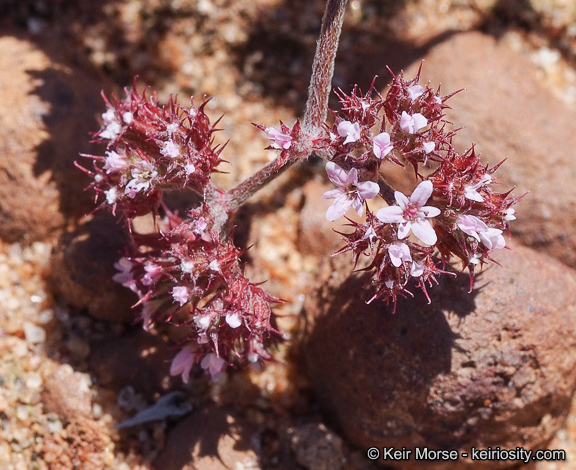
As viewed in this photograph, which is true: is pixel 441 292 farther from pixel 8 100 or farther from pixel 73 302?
pixel 8 100

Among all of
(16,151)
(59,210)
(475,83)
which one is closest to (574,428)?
(475,83)

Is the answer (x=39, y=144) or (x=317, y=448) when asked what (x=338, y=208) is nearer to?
(x=317, y=448)

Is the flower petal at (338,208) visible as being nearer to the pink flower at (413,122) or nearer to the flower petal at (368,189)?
the flower petal at (368,189)

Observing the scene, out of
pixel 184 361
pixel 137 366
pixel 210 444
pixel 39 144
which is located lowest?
pixel 210 444

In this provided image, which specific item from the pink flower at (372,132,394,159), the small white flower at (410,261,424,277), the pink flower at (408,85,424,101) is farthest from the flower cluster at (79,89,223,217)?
the small white flower at (410,261,424,277)

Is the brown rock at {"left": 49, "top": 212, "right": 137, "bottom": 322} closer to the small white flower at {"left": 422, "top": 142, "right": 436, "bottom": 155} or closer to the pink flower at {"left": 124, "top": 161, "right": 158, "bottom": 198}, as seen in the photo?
the pink flower at {"left": 124, "top": 161, "right": 158, "bottom": 198}

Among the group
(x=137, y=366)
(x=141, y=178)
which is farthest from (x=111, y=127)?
(x=137, y=366)
